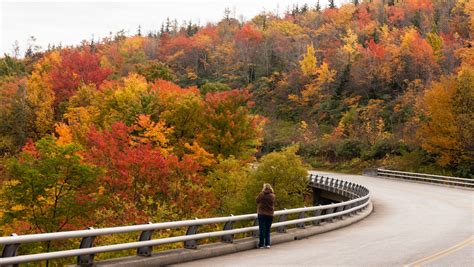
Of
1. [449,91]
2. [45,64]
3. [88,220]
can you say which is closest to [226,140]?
[88,220]

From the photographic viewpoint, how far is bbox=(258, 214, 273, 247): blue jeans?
14164mm

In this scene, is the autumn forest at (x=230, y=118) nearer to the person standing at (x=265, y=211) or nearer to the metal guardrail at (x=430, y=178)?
the metal guardrail at (x=430, y=178)

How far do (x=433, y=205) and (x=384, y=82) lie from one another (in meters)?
72.2

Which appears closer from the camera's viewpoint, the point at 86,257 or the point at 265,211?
the point at 86,257

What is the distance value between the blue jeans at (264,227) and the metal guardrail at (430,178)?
34.1m

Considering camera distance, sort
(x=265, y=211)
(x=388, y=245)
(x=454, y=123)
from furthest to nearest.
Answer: (x=454, y=123) → (x=388, y=245) → (x=265, y=211)

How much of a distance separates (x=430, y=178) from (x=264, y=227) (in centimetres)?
3856

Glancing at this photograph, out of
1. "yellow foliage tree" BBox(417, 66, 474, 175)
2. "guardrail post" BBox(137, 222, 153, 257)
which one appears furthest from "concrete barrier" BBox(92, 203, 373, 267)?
"yellow foliage tree" BBox(417, 66, 474, 175)

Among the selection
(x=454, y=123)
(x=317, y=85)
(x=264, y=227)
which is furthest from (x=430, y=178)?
(x=317, y=85)

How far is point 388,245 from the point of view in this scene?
15.0 meters

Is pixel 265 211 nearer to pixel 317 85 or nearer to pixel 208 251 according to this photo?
pixel 208 251

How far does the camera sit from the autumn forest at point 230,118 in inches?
1191

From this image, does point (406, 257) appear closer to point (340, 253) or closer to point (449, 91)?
point (340, 253)

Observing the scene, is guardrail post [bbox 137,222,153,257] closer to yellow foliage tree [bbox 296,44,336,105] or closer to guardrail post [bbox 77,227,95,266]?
guardrail post [bbox 77,227,95,266]
